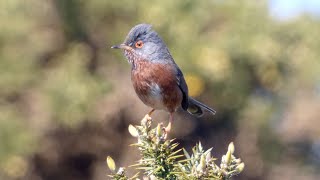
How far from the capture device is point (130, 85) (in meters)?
9.32

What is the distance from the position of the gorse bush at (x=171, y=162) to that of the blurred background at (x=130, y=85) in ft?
19.9

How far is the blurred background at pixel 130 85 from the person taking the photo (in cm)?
914

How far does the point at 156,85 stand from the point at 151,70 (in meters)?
0.12

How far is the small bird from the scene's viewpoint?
14.5 feet

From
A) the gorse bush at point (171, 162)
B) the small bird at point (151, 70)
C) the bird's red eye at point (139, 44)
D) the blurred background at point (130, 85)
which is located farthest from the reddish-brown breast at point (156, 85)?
the blurred background at point (130, 85)

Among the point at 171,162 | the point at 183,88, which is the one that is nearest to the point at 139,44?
the point at 183,88

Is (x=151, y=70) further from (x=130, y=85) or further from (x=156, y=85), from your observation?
(x=130, y=85)

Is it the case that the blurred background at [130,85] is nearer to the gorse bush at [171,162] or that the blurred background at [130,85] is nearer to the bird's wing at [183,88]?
the bird's wing at [183,88]

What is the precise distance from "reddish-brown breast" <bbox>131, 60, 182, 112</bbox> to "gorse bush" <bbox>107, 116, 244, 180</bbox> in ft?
4.61

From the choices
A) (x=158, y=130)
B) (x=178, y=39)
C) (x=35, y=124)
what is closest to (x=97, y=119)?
(x=35, y=124)

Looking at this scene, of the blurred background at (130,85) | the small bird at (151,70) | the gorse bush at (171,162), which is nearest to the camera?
the gorse bush at (171,162)

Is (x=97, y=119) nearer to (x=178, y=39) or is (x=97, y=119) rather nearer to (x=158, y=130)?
(x=178, y=39)

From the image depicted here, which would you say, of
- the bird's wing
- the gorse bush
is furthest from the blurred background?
the gorse bush

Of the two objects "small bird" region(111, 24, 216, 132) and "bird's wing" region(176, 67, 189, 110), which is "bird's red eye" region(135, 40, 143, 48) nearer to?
"small bird" region(111, 24, 216, 132)
